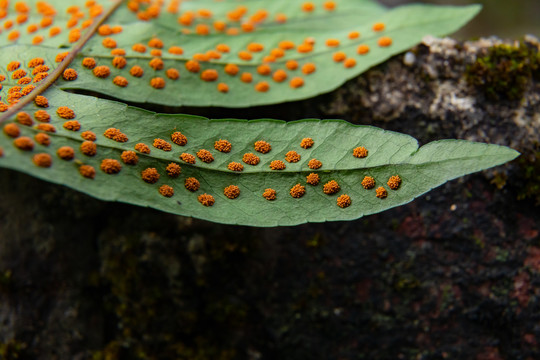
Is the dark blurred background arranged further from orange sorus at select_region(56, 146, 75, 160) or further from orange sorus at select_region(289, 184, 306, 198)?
orange sorus at select_region(56, 146, 75, 160)

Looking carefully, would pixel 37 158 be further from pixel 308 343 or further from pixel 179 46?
pixel 308 343

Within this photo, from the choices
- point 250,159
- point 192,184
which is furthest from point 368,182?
point 192,184

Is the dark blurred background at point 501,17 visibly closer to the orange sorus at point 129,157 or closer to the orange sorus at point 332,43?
the orange sorus at point 332,43

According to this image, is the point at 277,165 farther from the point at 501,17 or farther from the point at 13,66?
the point at 501,17

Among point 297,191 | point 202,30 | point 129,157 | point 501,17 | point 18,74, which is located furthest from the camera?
point 501,17

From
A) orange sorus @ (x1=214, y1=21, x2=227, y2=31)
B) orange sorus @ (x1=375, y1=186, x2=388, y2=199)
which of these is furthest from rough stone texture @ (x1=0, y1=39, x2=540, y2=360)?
orange sorus @ (x1=214, y1=21, x2=227, y2=31)

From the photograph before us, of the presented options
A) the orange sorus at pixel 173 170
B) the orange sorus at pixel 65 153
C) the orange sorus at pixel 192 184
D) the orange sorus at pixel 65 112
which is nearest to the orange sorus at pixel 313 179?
the orange sorus at pixel 192 184
